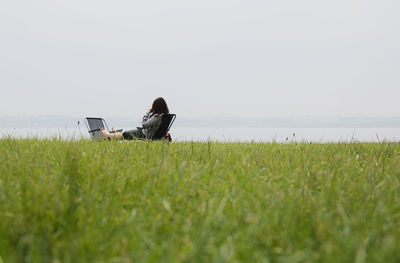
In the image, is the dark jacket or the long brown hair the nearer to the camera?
the dark jacket

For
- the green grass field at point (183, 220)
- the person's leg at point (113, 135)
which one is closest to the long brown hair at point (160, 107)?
the person's leg at point (113, 135)

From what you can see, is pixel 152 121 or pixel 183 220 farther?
pixel 152 121

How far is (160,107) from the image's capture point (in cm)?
883

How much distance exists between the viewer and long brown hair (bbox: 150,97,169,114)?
29.0ft

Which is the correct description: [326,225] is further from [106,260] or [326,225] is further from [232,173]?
[232,173]

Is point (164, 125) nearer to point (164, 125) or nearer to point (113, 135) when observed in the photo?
point (164, 125)

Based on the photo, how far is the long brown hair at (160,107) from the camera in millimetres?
8828

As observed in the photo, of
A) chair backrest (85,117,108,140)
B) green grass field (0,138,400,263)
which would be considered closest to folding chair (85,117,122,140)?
chair backrest (85,117,108,140)

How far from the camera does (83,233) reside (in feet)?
5.65

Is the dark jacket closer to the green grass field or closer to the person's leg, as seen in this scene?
the person's leg

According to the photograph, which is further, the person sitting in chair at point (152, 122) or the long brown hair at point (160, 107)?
the long brown hair at point (160, 107)

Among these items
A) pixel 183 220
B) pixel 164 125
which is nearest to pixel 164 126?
pixel 164 125

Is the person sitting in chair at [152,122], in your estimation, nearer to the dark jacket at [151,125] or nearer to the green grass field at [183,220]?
the dark jacket at [151,125]

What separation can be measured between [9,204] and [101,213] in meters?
0.57
